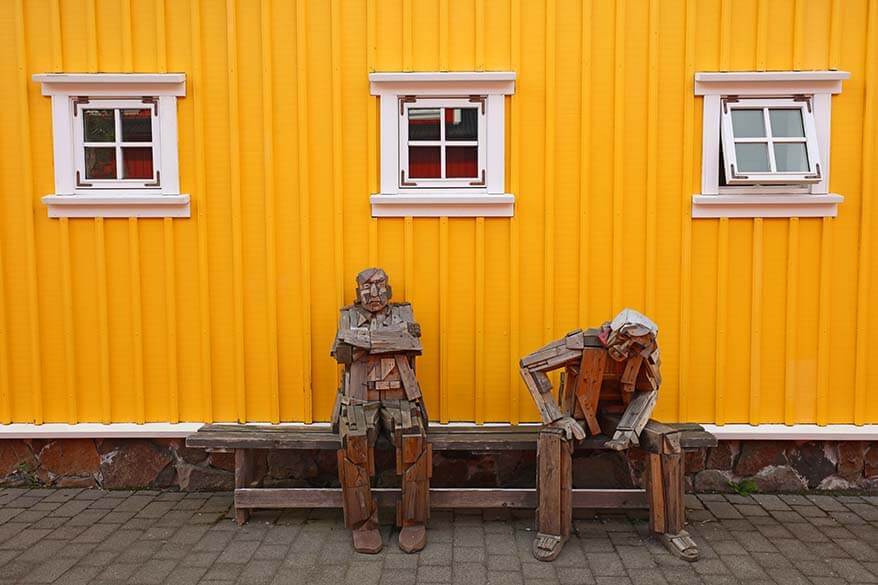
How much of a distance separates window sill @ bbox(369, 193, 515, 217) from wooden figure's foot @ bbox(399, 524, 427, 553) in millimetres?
2260

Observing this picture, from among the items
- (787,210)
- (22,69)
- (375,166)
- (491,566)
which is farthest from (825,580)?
(22,69)

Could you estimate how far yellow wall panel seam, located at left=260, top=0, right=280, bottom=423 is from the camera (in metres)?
5.21

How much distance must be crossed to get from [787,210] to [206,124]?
14.7 ft

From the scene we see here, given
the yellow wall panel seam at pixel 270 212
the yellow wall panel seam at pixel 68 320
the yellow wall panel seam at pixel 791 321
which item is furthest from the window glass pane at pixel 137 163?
the yellow wall panel seam at pixel 791 321

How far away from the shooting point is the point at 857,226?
206 inches

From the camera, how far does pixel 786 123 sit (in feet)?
17.0

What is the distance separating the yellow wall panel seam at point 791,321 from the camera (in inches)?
205

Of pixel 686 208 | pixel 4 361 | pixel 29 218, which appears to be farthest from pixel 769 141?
pixel 4 361

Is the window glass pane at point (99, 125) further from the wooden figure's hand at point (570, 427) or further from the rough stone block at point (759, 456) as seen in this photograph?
the rough stone block at point (759, 456)

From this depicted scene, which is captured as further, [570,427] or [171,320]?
[171,320]

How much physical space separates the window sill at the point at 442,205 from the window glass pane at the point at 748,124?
1.79 m

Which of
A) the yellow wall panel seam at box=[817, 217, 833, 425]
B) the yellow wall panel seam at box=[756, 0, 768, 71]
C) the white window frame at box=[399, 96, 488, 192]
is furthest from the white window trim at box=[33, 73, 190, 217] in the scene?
the yellow wall panel seam at box=[817, 217, 833, 425]

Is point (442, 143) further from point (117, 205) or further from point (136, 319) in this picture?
point (136, 319)

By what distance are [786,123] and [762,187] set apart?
51cm
